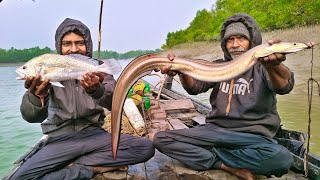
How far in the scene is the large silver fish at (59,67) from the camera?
9.72 ft

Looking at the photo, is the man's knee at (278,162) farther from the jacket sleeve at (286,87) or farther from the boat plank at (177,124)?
the boat plank at (177,124)

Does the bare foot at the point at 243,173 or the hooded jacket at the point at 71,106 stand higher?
the hooded jacket at the point at 71,106

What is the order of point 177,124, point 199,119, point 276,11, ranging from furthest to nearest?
point 276,11
point 199,119
point 177,124

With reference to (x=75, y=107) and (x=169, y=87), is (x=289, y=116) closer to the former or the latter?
(x=169, y=87)

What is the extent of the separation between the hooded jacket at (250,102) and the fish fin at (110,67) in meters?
1.08

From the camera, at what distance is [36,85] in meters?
3.09

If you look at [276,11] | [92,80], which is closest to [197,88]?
[92,80]

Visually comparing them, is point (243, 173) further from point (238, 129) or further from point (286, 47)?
point (286, 47)

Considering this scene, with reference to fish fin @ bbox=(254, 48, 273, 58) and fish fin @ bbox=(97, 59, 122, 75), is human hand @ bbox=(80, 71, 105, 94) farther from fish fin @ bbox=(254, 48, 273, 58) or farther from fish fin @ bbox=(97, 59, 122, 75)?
fish fin @ bbox=(254, 48, 273, 58)

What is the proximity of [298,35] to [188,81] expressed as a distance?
2240cm

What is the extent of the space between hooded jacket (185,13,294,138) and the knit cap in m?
0.06

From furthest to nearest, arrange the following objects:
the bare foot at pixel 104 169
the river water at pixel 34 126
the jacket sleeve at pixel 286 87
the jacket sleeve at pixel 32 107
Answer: the river water at pixel 34 126 < the bare foot at pixel 104 169 < the jacket sleeve at pixel 32 107 < the jacket sleeve at pixel 286 87

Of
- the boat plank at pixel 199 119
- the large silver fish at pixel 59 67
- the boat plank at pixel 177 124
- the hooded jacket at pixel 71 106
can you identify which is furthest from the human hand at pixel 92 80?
the boat plank at pixel 199 119

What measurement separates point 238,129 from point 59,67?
198 centimetres
